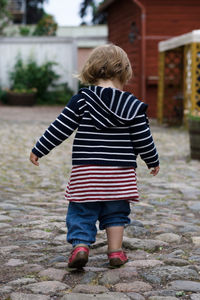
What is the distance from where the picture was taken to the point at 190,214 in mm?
4652

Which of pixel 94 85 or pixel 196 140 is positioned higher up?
pixel 94 85

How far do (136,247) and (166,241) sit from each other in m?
0.29

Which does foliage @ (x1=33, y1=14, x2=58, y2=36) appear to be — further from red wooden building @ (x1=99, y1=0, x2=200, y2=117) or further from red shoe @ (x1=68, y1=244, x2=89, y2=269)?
→ red shoe @ (x1=68, y1=244, x2=89, y2=269)

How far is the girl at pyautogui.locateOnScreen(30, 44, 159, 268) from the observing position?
9.86 feet

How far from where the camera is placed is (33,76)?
2069cm

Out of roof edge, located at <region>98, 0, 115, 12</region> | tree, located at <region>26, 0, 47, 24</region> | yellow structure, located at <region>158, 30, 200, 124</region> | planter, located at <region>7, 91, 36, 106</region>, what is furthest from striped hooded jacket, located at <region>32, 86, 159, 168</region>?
tree, located at <region>26, 0, 47, 24</region>

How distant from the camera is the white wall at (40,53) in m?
21.1

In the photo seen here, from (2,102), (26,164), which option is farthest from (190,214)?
(2,102)

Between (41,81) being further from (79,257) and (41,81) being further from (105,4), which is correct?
(79,257)

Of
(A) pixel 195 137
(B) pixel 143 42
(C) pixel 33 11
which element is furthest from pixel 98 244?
(C) pixel 33 11

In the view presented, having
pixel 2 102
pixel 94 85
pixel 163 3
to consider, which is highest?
pixel 163 3

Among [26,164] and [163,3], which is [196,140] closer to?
[26,164]

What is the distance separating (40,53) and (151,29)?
633 centimetres

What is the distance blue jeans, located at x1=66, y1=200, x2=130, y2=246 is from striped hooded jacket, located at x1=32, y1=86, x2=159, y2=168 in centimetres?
23
